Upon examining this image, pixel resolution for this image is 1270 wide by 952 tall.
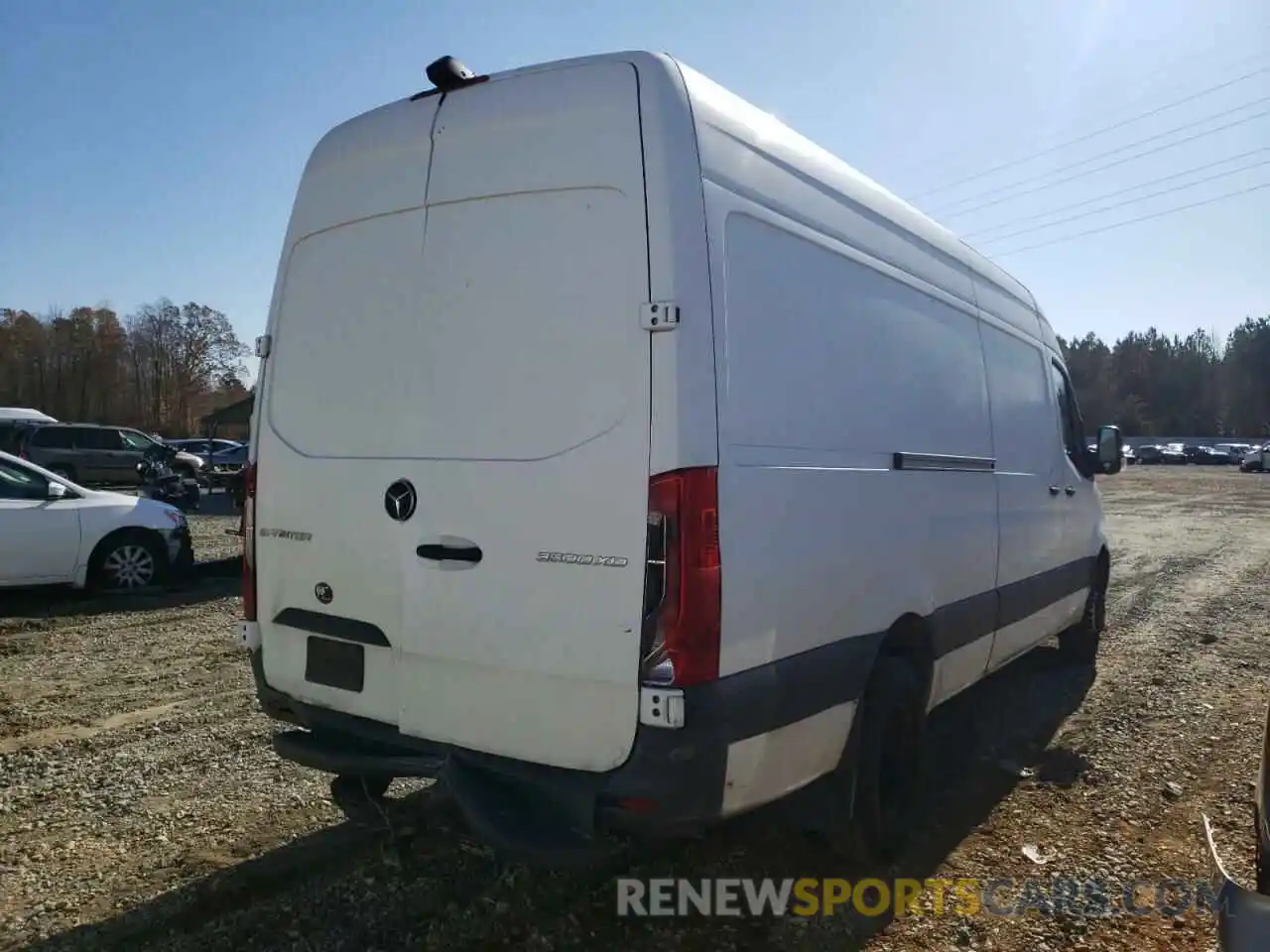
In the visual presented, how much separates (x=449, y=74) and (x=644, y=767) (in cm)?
236

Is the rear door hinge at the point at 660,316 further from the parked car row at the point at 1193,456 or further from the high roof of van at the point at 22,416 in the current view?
the parked car row at the point at 1193,456

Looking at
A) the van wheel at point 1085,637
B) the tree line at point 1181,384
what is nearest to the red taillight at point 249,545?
the van wheel at point 1085,637

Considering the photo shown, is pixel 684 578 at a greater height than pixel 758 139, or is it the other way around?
pixel 758 139

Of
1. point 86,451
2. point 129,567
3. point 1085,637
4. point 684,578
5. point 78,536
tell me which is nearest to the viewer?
point 684,578

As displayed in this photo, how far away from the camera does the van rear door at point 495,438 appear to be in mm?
2658

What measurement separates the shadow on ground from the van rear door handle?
0.82 m

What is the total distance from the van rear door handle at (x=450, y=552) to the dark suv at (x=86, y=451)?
23.9 m

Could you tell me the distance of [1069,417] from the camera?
6461 millimetres

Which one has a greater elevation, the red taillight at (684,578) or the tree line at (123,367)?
the tree line at (123,367)

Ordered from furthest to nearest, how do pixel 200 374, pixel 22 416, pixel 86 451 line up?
1. pixel 200 374
2. pixel 22 416
3. pixel 86 451

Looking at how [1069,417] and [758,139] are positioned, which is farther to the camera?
[1069,417]

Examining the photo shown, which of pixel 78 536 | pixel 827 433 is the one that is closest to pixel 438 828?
pixel 827 433

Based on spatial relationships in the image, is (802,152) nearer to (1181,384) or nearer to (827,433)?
(827,433)

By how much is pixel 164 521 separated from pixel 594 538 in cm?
813
